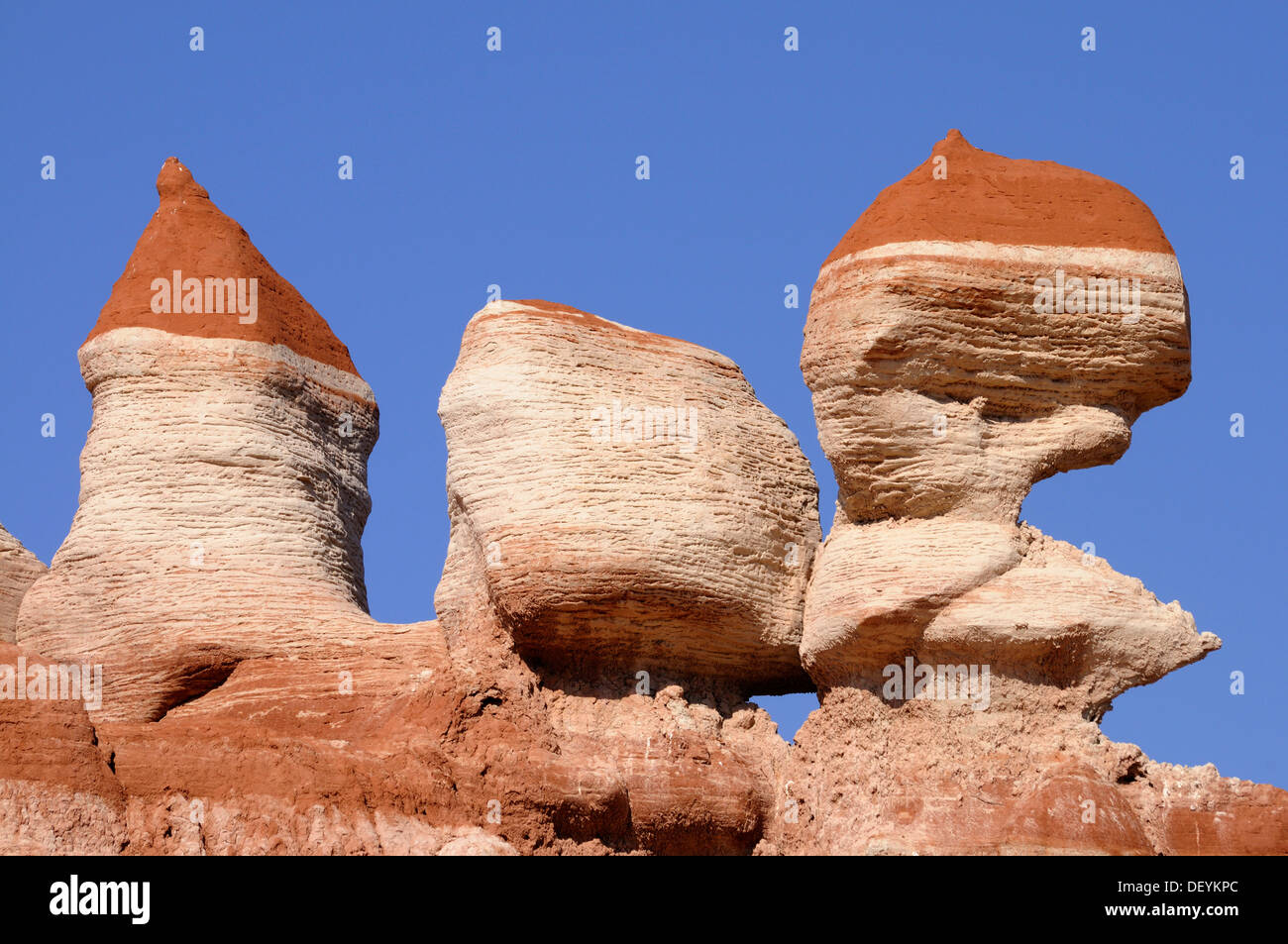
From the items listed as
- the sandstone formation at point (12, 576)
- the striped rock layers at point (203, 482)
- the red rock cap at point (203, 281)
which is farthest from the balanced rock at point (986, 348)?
the sandstone formation at point (12, 576)

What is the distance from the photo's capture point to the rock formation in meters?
18.6

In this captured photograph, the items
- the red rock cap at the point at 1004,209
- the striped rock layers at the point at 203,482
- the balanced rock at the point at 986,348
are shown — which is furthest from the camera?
the striped rock layers at the point at 203,482

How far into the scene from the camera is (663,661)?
20734 millimetres

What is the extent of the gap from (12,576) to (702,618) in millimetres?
7893

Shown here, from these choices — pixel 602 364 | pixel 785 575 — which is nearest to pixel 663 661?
pixel 785 575

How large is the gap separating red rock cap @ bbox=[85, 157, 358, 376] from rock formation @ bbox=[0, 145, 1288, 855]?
1.28 m

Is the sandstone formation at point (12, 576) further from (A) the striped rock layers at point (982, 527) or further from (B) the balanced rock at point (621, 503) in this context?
(A) the striped rock layers at point (982, 527)

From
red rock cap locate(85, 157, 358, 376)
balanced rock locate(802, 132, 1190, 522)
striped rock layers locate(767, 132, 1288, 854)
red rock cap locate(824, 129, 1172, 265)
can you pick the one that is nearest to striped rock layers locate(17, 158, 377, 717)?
red rock cap locate(85, 157, 358, 376)

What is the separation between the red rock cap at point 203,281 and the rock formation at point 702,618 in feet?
4.21

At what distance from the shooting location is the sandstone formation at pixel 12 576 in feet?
79.6

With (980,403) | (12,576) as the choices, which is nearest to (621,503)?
(980,403)

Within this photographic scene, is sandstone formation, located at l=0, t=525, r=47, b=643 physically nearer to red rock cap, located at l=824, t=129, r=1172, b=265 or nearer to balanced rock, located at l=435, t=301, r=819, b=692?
balanced rock, located at l=435, t=301, r=819, b=692
